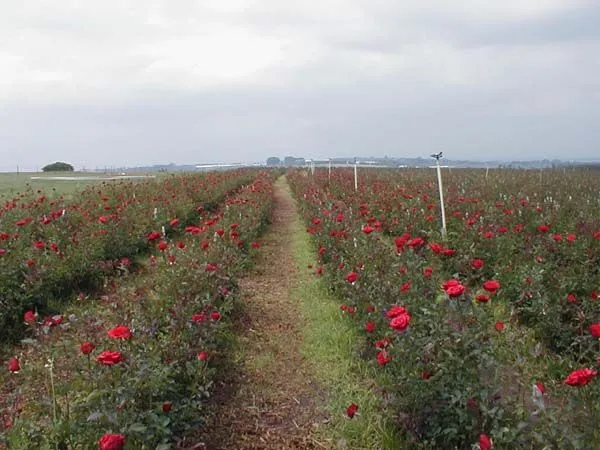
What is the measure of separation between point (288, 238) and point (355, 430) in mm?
7094

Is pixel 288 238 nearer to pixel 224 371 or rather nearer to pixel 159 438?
pixel 224 371

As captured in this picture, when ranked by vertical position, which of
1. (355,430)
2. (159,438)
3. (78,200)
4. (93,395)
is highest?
(78,200)

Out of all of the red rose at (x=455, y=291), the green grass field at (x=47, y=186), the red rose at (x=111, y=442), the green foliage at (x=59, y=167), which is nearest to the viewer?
the red rose at (x=111, y=442)

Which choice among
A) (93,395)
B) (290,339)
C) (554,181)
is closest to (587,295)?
(290,339)

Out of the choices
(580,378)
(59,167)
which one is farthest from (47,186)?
(59,167)

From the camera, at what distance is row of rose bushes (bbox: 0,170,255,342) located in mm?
4980

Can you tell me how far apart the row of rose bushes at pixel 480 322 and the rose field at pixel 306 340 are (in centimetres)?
1

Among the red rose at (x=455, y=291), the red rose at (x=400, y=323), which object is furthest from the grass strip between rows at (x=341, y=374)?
the red rose at (x=455, y=291)

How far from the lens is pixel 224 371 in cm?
402

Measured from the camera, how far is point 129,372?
2.62 m

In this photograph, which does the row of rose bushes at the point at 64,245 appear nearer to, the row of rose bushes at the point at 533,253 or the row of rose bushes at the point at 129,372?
the row of rose bushes at the point at 129,372

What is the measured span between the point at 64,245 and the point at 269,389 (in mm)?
3852

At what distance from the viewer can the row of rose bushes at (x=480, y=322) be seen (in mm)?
2432

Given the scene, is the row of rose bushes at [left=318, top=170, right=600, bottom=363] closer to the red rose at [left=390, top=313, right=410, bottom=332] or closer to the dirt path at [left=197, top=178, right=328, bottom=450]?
the red rose at [left=390, top=313, right=410, bottom=332]
